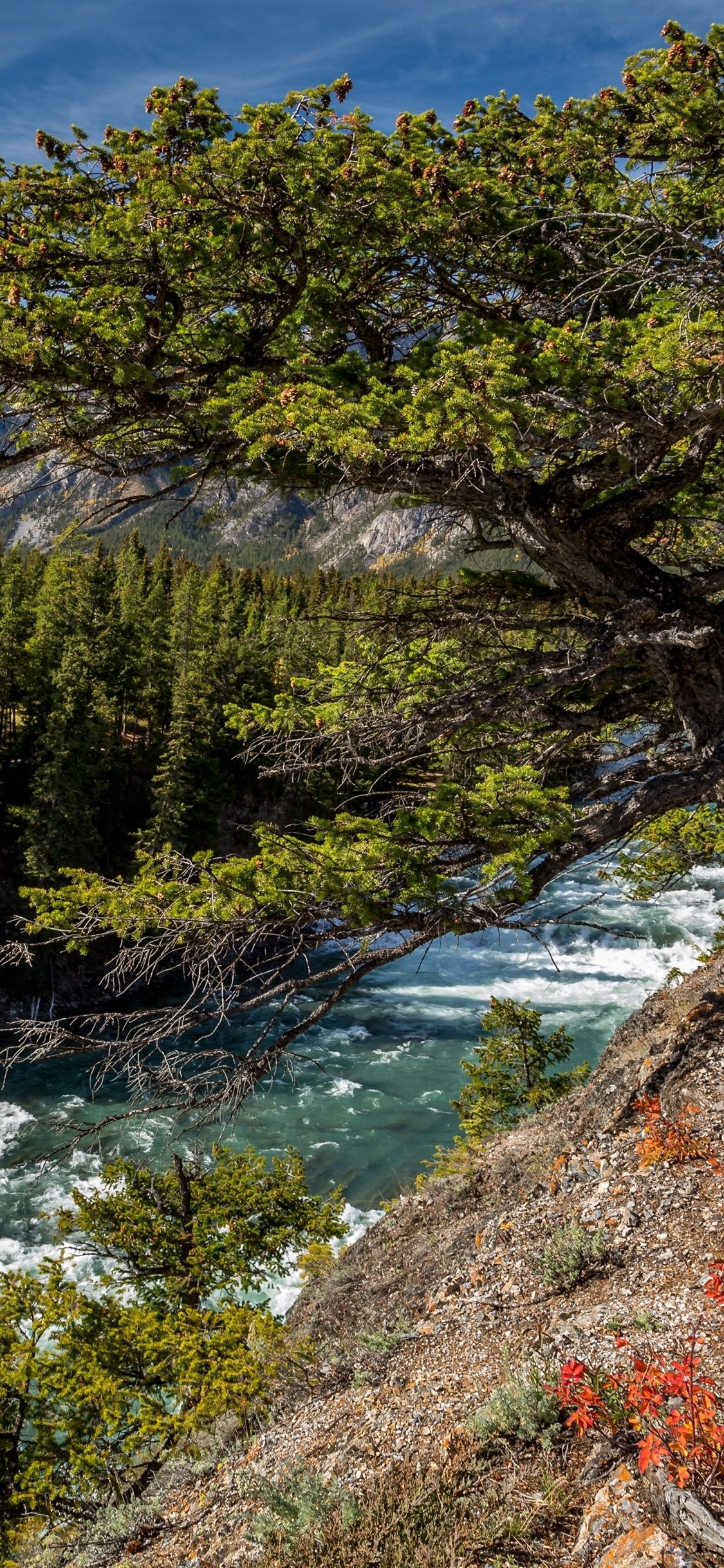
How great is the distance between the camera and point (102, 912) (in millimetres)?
4977

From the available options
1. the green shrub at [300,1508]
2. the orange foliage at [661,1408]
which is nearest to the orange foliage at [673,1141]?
the orange foliage at [661,1408]

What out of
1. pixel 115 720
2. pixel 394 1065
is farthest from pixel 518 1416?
pixel 115 720

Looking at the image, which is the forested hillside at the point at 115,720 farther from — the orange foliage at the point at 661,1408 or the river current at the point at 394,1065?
the orange foliage at the point at 661,1408

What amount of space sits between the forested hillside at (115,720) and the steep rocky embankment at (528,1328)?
18202 mm

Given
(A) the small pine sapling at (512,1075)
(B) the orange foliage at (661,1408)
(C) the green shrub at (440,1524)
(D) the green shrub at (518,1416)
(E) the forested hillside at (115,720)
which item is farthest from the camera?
(E) the forested hillside at (115,720)

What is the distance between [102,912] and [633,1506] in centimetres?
380

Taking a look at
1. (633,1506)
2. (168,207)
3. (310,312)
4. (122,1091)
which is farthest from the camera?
(122,1091)

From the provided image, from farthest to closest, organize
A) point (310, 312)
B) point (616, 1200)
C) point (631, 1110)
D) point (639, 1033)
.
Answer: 1. point (639, 1033)
2. point (631, 1110)
3. point (616, 1200)
4. point (310, 312)

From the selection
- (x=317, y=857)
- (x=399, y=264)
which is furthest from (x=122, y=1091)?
(x=399, y=264)

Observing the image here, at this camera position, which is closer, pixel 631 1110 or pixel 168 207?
pixel 168 207

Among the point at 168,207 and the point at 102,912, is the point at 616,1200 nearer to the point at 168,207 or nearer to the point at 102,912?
the point at 102,912

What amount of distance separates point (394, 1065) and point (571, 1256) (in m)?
17.2

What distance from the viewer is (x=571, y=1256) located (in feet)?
20.1

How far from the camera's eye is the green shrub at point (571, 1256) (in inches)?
239
